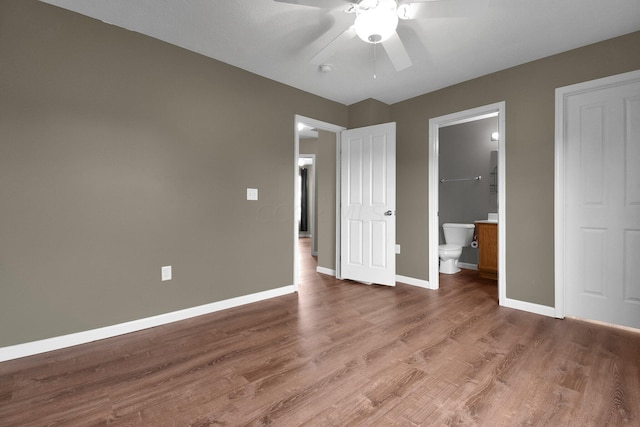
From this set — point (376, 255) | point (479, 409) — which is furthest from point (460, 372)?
point (376, 255)

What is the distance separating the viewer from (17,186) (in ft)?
6.38

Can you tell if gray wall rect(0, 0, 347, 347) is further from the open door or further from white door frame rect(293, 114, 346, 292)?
the open door

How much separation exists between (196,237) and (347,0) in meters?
2.20

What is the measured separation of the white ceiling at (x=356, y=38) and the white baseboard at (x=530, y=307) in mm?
2282

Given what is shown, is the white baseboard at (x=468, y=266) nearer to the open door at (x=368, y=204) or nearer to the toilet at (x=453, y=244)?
the toilet at (x=453, y=244)

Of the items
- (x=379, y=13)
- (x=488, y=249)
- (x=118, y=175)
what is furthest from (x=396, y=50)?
(x=488, y=249)

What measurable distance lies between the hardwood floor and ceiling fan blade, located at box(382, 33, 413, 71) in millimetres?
2081


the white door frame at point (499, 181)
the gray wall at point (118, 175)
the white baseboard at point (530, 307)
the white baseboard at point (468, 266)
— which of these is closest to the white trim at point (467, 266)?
the white baseboard at point (468, 266)

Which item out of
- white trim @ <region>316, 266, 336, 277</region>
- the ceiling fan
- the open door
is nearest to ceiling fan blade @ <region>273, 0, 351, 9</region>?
the ceiling fan

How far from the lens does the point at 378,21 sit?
1.72 m

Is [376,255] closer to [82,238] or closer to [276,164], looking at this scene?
[276,164]

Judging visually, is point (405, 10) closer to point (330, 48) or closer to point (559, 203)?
point (330, 48)

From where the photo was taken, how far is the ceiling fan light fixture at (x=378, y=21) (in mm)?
1715

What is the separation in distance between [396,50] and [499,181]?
176cm
